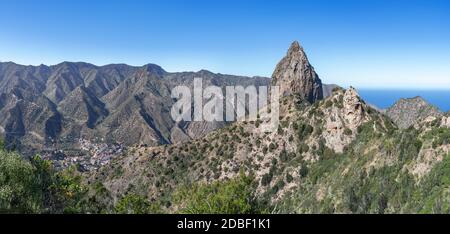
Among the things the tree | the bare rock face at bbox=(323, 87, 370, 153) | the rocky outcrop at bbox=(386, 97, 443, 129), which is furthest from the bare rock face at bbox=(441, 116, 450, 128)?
the rocky outcrop at bbox=(386, 97, 443, 129)

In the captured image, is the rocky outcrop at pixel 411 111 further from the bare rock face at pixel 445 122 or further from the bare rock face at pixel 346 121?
the bare rock face at pixel 445 122

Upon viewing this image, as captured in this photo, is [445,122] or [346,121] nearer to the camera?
[445,122]

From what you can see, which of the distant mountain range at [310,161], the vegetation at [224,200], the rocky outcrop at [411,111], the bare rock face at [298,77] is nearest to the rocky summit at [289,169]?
the vegetation at [224,200]

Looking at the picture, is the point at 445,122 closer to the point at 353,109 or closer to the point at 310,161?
the point at 353,109

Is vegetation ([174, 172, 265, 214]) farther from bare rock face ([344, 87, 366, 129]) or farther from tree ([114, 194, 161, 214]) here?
bare rock face ([344, 87, 366, 129])

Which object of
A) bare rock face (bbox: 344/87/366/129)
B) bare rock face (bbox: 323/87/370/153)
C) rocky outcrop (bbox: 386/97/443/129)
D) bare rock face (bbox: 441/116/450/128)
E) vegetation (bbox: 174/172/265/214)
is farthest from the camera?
rocky outcrop (bbox: 386/97/443/129)

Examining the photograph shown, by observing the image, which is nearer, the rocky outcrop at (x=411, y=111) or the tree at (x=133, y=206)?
the tree at (x=133, y=206)

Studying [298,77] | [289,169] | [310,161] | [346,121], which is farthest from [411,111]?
[289,169]

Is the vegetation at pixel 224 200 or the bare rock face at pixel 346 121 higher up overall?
the bare rock face at pixel 346 121
